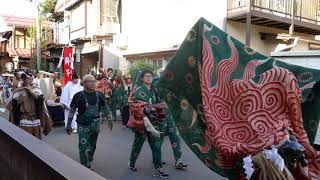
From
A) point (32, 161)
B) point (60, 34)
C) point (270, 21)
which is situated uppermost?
point (60, 34)

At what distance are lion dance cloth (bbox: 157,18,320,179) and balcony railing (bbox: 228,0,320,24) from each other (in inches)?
464

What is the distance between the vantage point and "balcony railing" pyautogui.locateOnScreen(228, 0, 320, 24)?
1523 cm

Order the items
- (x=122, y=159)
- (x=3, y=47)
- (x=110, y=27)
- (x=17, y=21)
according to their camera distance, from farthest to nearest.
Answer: (x=3, y=47), (x=17, y=21), (x=110, y=27), (x=122, y=159)

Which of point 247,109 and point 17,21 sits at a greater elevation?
point 17,21

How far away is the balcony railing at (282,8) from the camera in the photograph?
50.0 feet

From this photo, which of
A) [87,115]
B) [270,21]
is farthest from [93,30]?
[87,115]

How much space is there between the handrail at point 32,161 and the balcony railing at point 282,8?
32.6ft

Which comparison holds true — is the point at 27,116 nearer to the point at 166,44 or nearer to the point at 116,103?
the point at 116,103

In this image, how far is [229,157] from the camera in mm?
2986

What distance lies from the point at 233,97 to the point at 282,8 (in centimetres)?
1464

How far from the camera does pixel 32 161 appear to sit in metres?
4.79

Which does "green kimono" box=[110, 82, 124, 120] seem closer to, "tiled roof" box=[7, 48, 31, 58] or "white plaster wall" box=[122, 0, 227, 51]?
"white plaster wall" box=[122, 0, 227, 51]

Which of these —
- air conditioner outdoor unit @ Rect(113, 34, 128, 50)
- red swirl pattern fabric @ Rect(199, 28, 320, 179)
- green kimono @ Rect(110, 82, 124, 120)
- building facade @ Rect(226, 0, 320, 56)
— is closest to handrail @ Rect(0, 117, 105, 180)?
red swirl pattern fabric @ Rect(199, 28, 320, 179)

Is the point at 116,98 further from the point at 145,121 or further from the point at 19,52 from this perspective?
the point at 19,52
